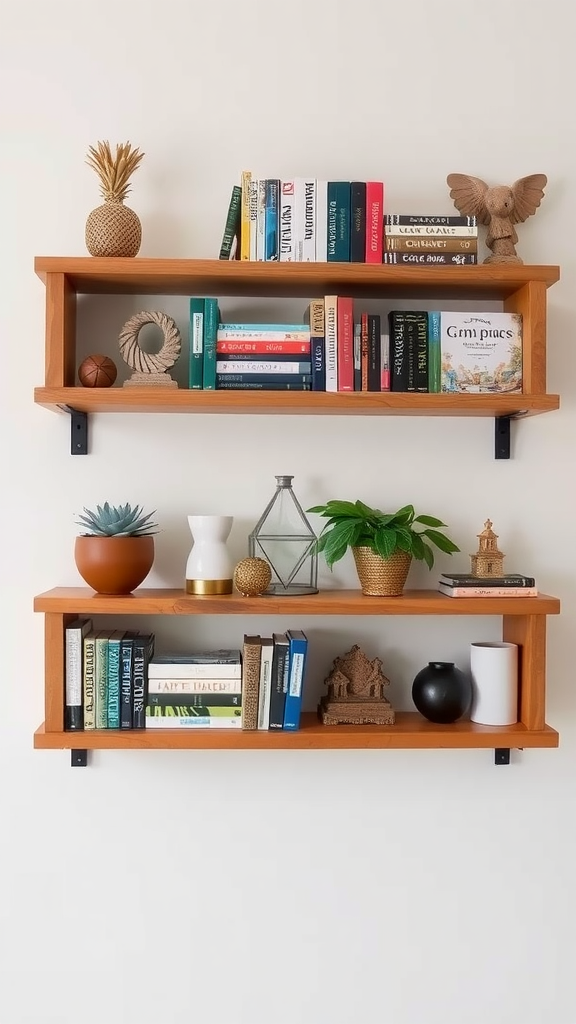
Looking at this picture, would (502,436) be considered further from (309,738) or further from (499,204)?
(309,738)

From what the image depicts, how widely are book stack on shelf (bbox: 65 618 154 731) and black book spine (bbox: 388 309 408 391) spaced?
69 centimetres

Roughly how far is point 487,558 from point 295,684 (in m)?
0.44

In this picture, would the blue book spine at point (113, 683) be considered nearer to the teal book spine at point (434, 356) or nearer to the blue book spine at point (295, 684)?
the blue book spine at point (295, 684)

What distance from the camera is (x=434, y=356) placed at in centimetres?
174

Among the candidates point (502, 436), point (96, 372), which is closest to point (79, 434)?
point (96, 372)

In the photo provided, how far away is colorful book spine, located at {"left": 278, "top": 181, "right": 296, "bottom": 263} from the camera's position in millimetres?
1688

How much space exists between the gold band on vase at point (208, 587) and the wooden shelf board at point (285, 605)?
0.07 feet

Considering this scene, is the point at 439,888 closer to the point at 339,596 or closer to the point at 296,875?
the point at 296,875

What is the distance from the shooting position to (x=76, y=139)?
184 centimetres

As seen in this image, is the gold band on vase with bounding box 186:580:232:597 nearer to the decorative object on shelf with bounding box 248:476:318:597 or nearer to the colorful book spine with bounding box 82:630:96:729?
the decorative object on shelf with bounding box 248:476:318:597

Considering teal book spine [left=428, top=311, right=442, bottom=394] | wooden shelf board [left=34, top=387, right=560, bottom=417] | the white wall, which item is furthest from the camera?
the white wall

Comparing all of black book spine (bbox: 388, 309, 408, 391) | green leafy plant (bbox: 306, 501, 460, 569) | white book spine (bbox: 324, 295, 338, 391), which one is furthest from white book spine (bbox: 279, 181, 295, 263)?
green leafy plant (bbox: 306, 501, 460, 569)

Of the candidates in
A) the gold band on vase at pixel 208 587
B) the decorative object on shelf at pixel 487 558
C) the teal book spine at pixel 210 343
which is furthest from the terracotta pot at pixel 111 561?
the decorative object on shelf at pixel 487 558

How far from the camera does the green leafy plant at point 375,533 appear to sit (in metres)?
1.68
